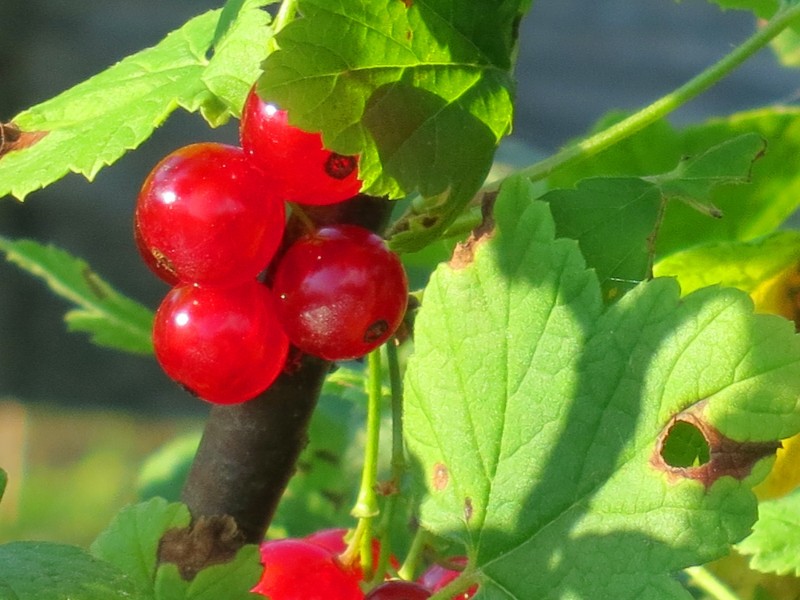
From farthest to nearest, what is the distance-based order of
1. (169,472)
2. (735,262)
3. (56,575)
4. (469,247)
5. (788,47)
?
(169,472)
(788,47)
(735,262)
(469,247)
(56,575)

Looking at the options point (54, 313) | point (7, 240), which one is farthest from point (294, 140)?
point (54, 313)

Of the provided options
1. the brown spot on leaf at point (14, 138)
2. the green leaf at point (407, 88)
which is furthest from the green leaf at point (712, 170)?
the brown spot on leaf at point (14, 138)

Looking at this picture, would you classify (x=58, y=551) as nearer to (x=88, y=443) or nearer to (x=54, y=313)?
(x=88, y=443)

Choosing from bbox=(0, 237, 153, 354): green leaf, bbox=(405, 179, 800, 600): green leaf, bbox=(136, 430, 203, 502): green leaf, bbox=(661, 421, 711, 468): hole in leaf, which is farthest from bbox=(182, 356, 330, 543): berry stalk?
bbox=(136, 430, 203, 502): green leaf

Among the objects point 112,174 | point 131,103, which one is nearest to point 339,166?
point 131,103

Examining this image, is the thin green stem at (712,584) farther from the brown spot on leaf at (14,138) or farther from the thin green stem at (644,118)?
the brown spot on leaf at (14,138)

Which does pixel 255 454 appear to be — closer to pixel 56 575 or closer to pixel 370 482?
pixel 370 482
